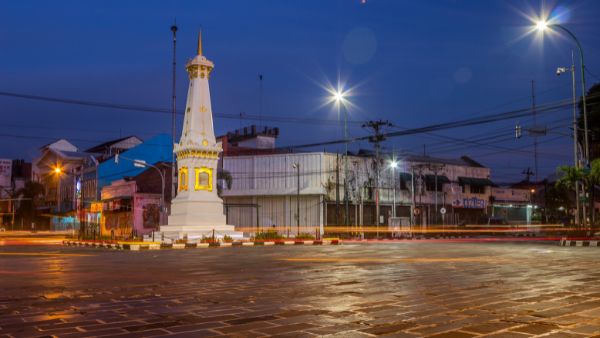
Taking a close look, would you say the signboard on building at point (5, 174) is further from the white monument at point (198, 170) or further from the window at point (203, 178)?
the window at point (203, 178)

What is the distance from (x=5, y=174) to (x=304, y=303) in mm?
95166

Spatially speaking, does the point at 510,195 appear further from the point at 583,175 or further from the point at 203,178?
the point at 203,178

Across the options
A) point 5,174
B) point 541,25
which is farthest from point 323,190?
point 5,174

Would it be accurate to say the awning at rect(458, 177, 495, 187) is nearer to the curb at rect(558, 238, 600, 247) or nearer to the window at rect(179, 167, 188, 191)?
the curb at rect(558, 238, 600, 247)

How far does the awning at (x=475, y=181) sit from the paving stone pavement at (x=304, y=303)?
165 feet

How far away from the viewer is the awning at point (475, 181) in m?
63.9

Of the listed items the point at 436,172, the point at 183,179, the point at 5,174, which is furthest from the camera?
the point at 5,174

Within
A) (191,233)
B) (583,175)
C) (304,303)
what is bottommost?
(304,303)

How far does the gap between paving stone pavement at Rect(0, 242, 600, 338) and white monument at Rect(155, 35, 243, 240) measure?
20655 mm

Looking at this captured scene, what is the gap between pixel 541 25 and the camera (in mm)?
28078

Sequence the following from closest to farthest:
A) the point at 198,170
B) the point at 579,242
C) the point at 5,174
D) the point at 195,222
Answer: the point at 579,242 < the point at 195,222 < the point at 198,170 < the point at 5,174

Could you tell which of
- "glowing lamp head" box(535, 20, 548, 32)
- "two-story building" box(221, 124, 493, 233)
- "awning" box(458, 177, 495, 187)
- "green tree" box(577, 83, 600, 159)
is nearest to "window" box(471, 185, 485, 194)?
"awning" box(458, 177, 495, 187)

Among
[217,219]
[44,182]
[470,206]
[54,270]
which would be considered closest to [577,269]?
[54,270]

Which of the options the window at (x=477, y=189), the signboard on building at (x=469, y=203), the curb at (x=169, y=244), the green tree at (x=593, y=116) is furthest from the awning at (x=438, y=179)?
the curb at (x=169, y=244)
